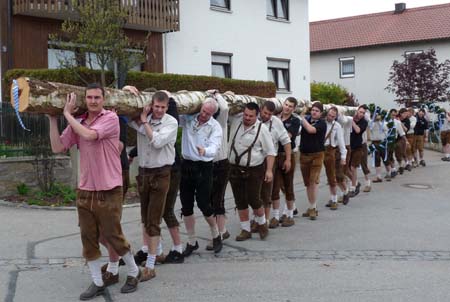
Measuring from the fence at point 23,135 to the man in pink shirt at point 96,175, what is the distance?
571 centimetres

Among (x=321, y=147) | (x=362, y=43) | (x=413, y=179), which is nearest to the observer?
(x=321, y=147)

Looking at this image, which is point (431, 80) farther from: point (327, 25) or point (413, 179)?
point (413, 179)

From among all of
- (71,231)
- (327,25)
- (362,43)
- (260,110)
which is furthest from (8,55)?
(327,25)

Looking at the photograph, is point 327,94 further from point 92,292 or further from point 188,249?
point 92,292

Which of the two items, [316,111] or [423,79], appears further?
[423,79]

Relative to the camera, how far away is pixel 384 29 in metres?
35.0

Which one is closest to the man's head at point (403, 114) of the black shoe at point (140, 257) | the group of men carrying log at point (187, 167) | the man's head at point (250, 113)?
the group of men carrying log at point (187, 167)

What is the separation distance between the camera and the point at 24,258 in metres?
6.42

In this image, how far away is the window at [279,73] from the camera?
21766 mm

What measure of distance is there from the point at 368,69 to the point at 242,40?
1678cm

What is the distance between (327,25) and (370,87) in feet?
20.7

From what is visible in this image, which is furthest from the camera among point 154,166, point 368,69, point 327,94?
point 368,69

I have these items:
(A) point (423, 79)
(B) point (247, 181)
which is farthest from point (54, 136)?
(A) point (423, 79)

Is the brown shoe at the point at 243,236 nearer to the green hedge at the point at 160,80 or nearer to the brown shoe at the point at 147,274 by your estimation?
the brown shoe at the point at 147,274
